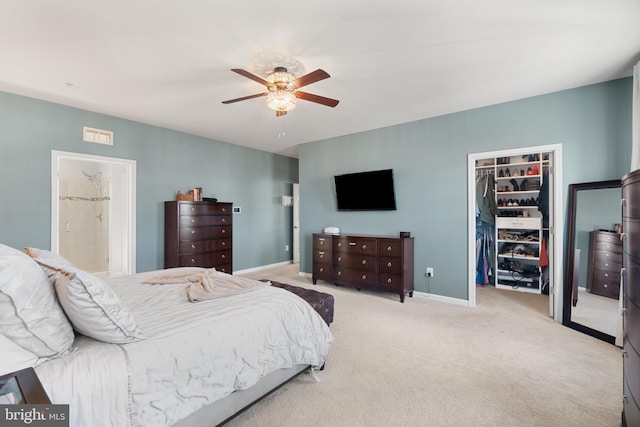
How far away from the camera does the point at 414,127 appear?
4332mm

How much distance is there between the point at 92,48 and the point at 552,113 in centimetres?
482

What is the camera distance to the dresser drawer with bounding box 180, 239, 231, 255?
4.44m

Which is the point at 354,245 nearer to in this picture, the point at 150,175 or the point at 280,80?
the point at 280,80

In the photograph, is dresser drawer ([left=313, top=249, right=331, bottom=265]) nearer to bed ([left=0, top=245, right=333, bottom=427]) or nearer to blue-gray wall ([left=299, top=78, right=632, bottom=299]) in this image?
blue-gray wall ([left=299, top=78, right=632, bottom=299])

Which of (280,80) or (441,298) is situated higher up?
(280,80)

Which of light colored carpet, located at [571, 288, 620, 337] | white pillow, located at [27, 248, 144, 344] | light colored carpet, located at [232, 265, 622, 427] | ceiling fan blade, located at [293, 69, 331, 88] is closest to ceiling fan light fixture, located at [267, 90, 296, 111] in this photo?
ceiling fan blade, located at [293, 69, 331, 88]

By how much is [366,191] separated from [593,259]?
291cm

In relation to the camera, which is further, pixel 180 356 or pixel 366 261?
pixel 366 261

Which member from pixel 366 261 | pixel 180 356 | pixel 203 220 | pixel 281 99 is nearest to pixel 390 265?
pixel 366 261

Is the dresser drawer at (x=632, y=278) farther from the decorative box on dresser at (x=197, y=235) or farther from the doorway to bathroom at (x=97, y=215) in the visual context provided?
the doorway to bathroom at (x=97, y=215)

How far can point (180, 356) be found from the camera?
1.39 metres

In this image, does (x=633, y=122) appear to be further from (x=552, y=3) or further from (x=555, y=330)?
(x=555, y=330)

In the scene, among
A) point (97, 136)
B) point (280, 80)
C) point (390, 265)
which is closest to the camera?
point (280, 80)

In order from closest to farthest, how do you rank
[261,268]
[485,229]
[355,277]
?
[355,277] → [485,229] → [261,268]
